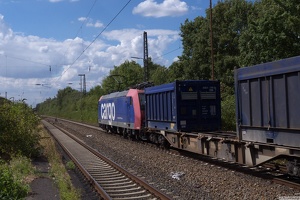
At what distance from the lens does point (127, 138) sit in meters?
27.0

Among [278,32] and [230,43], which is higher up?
[230,43]

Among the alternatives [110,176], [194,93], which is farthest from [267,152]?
[194,93]

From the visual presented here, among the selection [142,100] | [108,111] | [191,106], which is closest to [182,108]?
[191,106]

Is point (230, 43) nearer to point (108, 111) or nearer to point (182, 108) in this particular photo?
point (108, 111)

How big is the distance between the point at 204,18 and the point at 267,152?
133 ft

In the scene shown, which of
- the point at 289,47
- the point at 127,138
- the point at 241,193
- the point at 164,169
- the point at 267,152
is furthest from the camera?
the point at 127,138

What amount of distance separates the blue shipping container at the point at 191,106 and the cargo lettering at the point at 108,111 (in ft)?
41.5

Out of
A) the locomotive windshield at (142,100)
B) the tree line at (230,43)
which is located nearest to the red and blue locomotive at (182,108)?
the locomotive windshield at (142,100)

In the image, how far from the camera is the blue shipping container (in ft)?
53.0

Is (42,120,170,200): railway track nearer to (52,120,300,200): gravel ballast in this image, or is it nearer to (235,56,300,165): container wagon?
(52,120,300,200): gravel ballast

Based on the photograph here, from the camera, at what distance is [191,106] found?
16.4 meters

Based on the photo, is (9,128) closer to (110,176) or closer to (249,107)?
(110,176)

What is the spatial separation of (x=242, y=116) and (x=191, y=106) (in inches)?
209

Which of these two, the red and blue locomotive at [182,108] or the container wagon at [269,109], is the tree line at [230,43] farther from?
the container wagon at [269,109]
